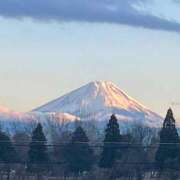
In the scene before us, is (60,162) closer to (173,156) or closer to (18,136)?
(173,156)

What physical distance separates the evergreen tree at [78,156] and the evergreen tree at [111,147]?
5.70ft

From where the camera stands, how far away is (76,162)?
89500mm

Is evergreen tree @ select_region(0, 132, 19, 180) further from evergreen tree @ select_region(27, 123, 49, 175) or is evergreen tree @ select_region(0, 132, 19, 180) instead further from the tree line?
evergreen tree @ select_region(27, 123, 49, 175)

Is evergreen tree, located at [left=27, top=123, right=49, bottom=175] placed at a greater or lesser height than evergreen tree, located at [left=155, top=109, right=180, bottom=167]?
lesser

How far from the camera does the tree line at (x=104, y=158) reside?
275 feet

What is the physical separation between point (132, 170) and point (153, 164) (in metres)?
1.79

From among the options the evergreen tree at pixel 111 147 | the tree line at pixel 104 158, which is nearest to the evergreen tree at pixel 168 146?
the tree line at pixel 104 158

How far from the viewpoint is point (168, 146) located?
8381 centimetres

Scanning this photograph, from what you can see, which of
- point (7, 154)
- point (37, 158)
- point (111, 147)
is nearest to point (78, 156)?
point (111, 147)

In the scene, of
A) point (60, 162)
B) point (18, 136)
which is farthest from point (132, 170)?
point (18, 136)

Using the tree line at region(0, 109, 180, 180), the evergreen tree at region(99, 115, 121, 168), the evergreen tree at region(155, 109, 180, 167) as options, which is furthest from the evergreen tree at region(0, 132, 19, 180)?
the evergreen tree at region(155, 109, 180, 167)

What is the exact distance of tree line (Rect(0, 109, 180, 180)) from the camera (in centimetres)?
8369

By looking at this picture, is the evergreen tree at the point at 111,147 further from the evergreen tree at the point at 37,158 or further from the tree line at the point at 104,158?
the evergreen tree at the point at 37,158

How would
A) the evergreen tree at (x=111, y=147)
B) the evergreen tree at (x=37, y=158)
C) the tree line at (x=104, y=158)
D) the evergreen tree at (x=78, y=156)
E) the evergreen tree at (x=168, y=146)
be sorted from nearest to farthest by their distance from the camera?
the evergreen tree at (x=168, y=146) < the tree line at (x=104, y=158) < the evergreen tree at (x=37, y=158) < the evergreen tree at (x=111, y=147) < the evergreen tree at (x=78, y=156)
